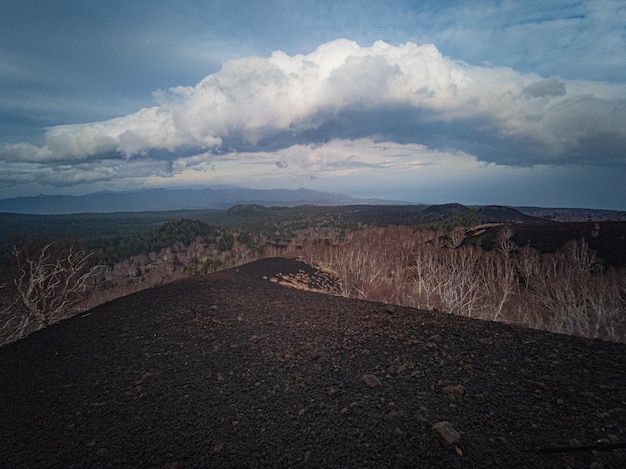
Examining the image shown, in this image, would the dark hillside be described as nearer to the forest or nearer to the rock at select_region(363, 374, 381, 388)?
the forest

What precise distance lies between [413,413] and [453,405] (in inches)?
22.8

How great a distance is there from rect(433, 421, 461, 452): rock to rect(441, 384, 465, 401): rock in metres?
0.72

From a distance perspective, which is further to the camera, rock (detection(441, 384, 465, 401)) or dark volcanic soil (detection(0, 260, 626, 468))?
rock (detection(441, 384, 465, 401))

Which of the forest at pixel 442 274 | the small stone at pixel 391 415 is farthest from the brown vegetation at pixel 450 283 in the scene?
the small stone at pixel 391 415

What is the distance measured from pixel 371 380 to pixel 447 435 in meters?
1.53

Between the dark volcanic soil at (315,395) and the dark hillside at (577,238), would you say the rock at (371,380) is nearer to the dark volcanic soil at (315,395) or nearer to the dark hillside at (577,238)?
the dark volcanic soil at (315,395)

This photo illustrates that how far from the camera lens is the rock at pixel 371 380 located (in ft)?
15.4

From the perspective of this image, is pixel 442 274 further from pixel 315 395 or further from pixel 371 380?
pixel 315 395

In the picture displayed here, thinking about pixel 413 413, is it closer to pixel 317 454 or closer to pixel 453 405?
pixel 453 405

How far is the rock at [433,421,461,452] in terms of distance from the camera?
3328mm

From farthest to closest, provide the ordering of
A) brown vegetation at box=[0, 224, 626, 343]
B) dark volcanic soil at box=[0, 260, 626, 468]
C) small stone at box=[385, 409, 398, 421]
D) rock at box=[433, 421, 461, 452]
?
1. brown vegetation at box=[0, 224, 626, 343]
2. small stone at box=[385, 409, 398, 421]
3. dark volcanic soil at box=[0, 260, 626, 468]
4. rock at box=[433, 421, 461, 452]

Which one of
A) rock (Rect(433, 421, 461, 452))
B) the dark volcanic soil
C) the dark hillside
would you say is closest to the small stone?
the dark volcanic soil

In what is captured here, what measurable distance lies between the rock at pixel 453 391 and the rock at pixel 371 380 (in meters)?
0.97

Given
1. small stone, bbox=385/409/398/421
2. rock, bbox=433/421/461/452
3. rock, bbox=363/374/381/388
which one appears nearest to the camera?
rock, bbox=433/421/461/452
